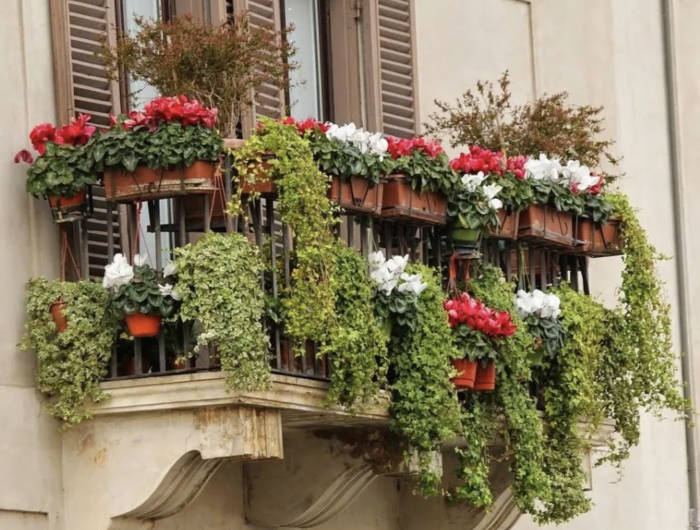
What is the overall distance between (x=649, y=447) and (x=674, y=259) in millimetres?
1449

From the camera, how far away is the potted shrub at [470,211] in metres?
12.0

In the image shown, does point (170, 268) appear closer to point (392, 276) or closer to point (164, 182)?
point (164, 182)

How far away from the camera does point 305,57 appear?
1337 cm

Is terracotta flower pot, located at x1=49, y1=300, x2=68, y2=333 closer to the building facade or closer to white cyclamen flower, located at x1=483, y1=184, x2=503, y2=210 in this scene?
the building facade

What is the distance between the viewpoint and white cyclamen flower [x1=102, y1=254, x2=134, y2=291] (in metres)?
10.7

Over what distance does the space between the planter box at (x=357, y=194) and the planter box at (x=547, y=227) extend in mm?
1227

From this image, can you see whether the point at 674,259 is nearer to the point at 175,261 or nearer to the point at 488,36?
the point at 488,36

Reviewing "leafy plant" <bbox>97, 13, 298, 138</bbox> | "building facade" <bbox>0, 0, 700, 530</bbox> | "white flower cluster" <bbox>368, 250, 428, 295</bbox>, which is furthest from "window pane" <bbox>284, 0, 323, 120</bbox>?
"white flower cluster" <bbox>368, 250, 428, 295</bbox>

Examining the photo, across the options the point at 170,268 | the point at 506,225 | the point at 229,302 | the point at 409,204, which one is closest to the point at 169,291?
the point at 170,268

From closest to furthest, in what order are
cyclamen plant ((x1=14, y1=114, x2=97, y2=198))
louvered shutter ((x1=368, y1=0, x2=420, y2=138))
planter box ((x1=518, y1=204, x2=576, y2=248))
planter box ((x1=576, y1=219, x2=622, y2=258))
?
cyclamen plant ((x1=14, y1=114, x2=97, y2=198)) < planter box ((x1=518, y1=204, x2=576, y2=248)) < planter box ((x1=576, y1=219, x2=622, y2=258)) < louvered shutter ((x1=368, y1=0, x2=420, y2=138))

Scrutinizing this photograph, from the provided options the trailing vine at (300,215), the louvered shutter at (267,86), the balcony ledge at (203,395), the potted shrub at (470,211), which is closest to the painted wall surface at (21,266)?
the balcony ledge at (203,395)

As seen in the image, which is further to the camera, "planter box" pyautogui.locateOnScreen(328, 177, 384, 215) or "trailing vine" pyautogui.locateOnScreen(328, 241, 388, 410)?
"planter box" pyautogui.locateOnScreen(328, 177, 384, 215)

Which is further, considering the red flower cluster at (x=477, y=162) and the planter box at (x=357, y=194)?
Result: the red flower cluster at (x=477, y=162)

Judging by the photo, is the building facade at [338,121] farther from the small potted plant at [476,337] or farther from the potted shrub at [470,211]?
the potted shrub at [470,211]
